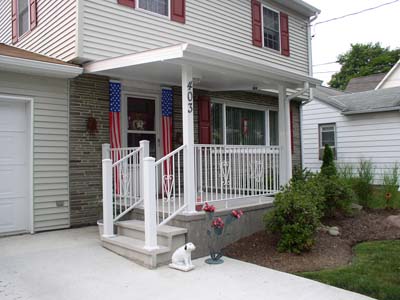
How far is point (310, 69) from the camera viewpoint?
1203 cm

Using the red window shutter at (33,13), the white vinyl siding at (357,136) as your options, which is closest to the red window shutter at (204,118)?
the red window shutter at (33,13)

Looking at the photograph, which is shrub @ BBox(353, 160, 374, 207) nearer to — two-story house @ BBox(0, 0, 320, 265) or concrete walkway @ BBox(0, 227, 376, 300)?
two-story house @ BBox(0, 0, 320, 265)

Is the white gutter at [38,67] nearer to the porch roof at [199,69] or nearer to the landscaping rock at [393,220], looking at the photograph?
the porch roof at [199,69]

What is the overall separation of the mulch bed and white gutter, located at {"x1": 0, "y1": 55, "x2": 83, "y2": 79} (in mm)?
3925

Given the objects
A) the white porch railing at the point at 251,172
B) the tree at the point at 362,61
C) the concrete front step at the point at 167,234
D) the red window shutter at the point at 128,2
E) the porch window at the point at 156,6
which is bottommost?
the concrete front step at the point at 167,234

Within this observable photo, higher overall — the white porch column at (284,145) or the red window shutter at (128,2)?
the red window shutter at (128,2)

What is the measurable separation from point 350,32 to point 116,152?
42445 millimetres

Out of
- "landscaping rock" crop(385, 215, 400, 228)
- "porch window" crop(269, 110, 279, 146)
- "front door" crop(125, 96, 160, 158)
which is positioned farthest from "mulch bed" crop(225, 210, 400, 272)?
"porch window" crop(269, 110, 279, 146)

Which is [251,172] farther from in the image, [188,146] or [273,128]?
[273,128]

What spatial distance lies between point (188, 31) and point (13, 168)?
469 centimetres

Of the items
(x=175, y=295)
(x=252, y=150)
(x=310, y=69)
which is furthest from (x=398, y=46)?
(x=175, y=295)

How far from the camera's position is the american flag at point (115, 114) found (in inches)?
280

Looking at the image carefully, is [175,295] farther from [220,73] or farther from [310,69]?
[310,69]

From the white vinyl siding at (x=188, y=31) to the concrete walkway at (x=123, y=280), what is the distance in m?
3.49
